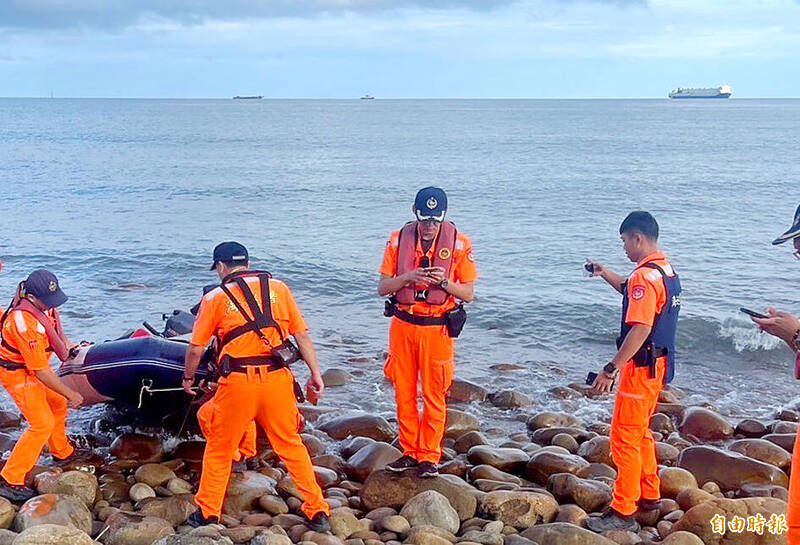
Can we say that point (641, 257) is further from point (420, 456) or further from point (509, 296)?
point (509, 296)

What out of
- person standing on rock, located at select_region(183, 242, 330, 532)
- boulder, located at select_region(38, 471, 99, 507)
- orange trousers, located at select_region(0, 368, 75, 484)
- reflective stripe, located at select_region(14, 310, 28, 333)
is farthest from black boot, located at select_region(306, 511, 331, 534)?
reflective stripe, located at select_region(14, 310, 28, 333)

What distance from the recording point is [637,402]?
548cm

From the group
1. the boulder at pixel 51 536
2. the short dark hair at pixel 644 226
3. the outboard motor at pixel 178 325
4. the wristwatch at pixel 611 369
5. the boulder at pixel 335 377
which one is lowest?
the boulder at pixel 335 377

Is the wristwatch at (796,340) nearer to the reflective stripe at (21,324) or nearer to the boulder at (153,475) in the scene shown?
the boulder at (153,475)

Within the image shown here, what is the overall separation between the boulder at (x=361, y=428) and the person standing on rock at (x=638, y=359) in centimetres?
263

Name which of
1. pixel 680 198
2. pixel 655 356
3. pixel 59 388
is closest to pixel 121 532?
pixel 59 388

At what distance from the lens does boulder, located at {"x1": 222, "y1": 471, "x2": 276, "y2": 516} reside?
5945mm

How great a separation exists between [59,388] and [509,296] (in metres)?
10.5

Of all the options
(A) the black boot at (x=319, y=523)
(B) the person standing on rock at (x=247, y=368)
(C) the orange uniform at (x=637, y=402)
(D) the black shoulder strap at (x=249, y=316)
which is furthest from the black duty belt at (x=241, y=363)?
(C) the orange uniform at (x=637, y=402)

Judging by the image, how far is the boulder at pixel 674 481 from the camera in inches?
255

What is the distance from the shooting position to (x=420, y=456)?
250 inches

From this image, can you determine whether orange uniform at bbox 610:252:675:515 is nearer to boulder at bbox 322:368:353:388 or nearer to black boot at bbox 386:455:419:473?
black boot at bbox 386:455:419:473

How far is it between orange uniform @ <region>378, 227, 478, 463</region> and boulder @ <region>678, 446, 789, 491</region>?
237 cm

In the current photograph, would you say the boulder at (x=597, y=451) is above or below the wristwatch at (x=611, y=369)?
below
